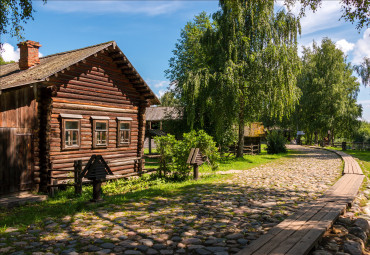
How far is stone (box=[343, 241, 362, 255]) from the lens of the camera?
4664 millimetres

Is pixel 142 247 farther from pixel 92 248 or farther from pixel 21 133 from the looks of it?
pixel 21 133

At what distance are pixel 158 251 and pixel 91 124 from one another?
32.1 ft

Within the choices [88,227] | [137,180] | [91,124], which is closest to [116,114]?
[91,124]

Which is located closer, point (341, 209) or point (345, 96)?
point (341, 209)

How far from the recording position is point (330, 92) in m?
38.6

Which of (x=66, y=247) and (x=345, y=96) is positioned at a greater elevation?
(x=345, y=96)

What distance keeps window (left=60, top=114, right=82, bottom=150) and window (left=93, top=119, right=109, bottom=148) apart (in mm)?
879

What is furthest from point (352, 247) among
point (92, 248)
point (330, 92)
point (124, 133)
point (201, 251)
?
point (330, 92)

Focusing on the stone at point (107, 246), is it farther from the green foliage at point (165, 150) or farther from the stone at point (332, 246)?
the green foliage at point (165, 150)

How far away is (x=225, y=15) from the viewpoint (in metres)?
20.9

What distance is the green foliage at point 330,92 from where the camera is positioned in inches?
1522

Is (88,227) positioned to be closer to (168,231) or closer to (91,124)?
(168,231)

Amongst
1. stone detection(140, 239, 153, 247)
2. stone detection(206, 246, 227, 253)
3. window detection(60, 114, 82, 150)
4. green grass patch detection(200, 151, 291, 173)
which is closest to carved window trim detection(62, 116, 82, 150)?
window detection(60, 114, 82, 150)

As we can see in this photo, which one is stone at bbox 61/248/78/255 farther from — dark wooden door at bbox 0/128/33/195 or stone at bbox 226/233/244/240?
dark wooden door at bbox 0/128/33/195
